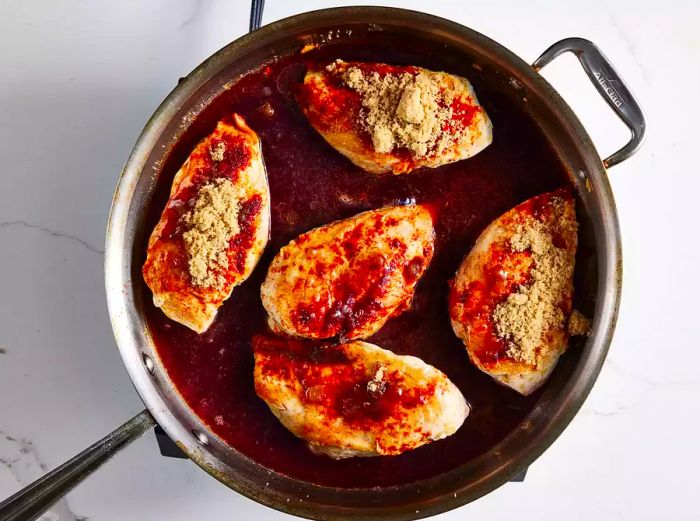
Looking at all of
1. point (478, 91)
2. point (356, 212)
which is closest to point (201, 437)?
point (356, 212)

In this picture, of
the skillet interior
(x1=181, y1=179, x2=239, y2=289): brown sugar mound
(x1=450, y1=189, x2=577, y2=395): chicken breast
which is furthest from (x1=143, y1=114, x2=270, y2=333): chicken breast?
(x1=450, y1=189, x2=577, y2=395): chicken breast

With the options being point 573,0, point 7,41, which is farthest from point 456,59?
point 7,41

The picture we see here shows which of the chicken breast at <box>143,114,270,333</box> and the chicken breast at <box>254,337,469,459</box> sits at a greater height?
the chicken breast at <box>143,114,270,333</box>

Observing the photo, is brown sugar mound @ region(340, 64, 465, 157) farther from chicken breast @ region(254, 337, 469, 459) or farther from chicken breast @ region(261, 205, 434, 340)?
chicken breast @ region(254, 337, 469, 459)

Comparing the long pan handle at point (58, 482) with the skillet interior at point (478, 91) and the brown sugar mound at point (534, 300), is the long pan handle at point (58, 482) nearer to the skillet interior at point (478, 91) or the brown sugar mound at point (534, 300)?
the skillet interior at point (478, 91)

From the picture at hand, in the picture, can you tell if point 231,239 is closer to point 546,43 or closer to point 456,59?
point 456,59

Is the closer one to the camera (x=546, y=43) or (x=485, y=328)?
(x=485, y=328)
